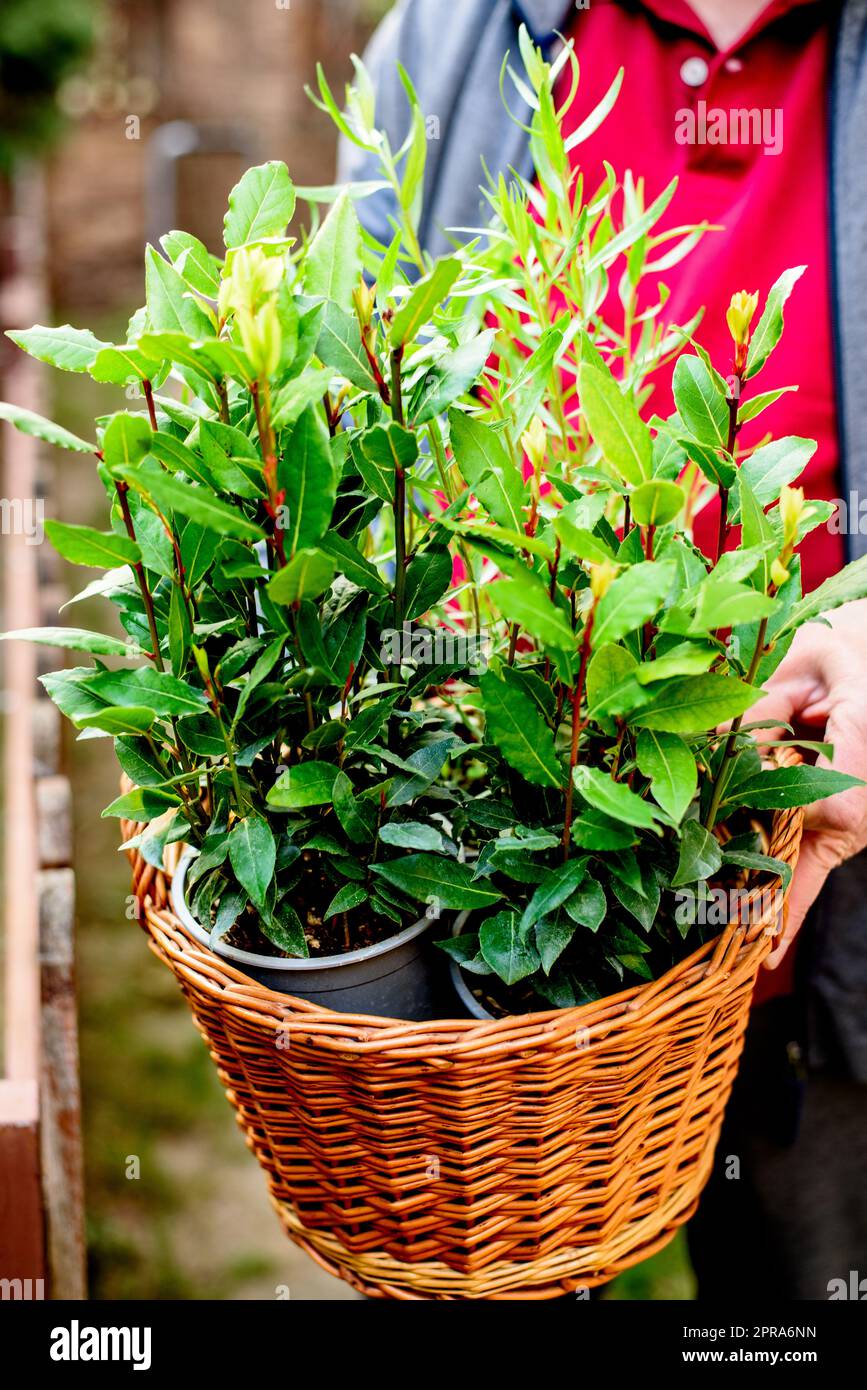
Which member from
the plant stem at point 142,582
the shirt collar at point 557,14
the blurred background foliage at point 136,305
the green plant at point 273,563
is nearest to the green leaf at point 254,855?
the green plant at point 273,563

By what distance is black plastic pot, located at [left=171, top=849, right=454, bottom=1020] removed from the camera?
85 centimetres

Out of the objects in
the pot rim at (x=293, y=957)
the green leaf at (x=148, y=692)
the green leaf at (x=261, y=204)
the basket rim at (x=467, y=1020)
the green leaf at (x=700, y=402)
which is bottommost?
the basket rim at (x=467, y=1020)

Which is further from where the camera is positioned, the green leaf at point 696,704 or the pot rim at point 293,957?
the pot rim at point 293,957

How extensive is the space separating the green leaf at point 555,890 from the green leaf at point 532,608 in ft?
0.55

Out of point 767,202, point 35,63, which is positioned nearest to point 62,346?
point 767,202

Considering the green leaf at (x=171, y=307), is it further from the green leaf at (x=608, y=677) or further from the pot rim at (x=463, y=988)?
the pot rim at (x=463, y=988)

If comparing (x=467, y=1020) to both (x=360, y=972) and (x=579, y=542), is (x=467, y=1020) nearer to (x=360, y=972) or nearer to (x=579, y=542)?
(x=360, y=972)

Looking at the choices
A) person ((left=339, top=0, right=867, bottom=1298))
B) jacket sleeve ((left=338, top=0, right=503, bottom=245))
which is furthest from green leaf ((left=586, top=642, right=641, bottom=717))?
jacket sleeve ((left=338, top=0, right=503, bottom=245))

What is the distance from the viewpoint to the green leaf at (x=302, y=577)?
0.70m

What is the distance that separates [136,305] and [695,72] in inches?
233

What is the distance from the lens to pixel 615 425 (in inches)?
29.5

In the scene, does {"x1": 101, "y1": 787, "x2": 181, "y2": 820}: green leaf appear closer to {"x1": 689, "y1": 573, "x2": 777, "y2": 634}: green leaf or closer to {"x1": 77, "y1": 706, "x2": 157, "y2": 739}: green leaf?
{"x1": 77, "y1": 706, "x2": 157, "y2": 739}: green leaf

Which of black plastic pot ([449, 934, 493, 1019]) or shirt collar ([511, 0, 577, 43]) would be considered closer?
black plastic pot ([449, 934, 493, 1019])

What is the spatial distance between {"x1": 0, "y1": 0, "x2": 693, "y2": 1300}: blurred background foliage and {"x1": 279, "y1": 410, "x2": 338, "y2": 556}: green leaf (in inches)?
36.9
